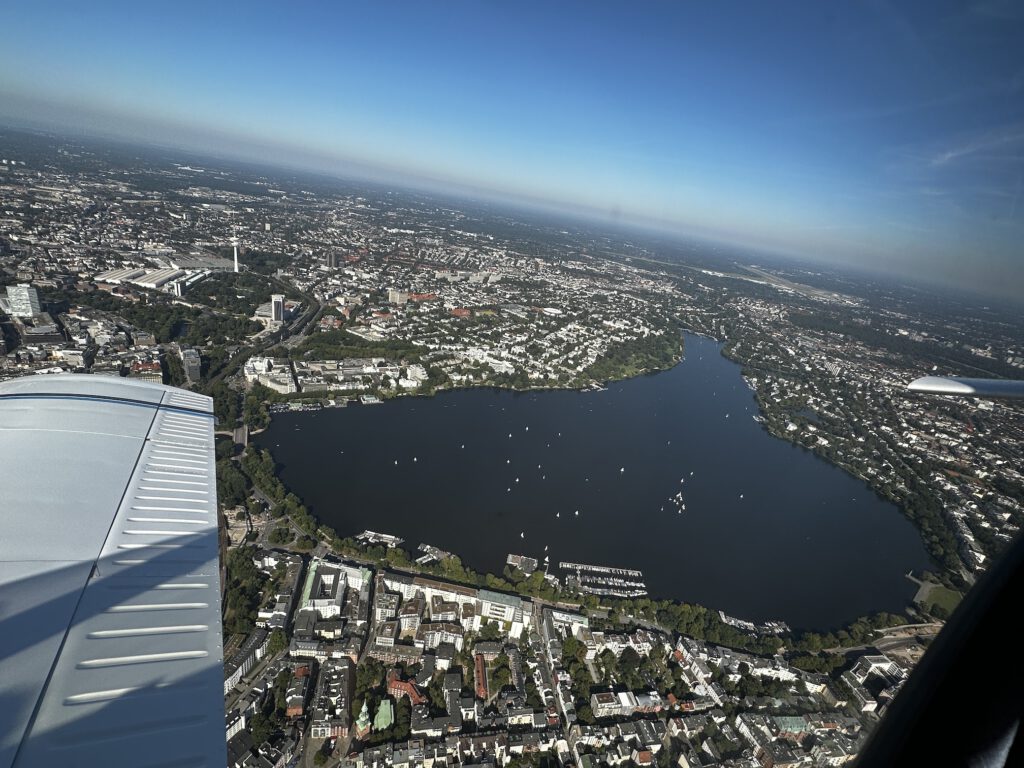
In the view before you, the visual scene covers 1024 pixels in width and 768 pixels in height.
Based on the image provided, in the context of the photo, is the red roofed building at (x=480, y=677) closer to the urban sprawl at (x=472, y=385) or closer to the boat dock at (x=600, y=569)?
the urban sprawl at (x=472, y=385)

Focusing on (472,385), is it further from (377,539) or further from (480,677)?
(480,677)

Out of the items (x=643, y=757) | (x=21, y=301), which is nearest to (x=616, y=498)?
(x=643, y=757)

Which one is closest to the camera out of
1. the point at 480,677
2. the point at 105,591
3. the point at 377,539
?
the point at 105,591

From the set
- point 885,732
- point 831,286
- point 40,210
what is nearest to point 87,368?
point 885,732

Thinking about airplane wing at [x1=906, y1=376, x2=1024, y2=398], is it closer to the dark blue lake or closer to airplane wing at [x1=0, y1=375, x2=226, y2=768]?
airplane wing at [x1=0, y1=375, x2=226, y2=768]

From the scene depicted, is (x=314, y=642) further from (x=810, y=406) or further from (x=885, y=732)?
(x=810, y=406)

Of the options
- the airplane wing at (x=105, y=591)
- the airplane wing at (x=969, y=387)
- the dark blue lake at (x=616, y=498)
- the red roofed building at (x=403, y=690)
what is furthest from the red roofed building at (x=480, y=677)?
the airplane wing at (x=969, y=387)
